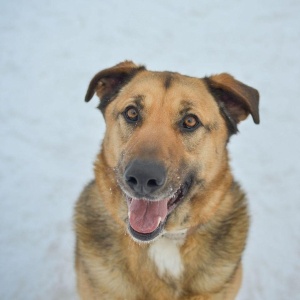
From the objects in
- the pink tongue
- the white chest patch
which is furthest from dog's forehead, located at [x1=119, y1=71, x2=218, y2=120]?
the white chest patch

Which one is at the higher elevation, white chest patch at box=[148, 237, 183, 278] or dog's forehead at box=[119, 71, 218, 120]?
dog's forehead at box=[119, 71, 218, 120]

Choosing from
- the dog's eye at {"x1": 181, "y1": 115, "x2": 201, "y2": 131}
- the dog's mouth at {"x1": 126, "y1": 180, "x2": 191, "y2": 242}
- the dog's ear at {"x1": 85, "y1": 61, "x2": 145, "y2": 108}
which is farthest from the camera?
the dog's ear at {"x1": 85, "y1": 61, "x2": 145, "y2": 108}

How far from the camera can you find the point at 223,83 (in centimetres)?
358

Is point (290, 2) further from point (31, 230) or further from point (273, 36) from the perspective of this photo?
point (31, 230)

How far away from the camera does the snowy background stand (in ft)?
16.5

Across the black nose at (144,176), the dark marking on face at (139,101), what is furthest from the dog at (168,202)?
the black nose at (144,176)

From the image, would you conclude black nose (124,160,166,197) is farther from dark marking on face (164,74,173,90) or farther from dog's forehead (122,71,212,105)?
dark marking on face (164,74,173,90)

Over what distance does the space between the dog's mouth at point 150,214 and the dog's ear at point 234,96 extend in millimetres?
763

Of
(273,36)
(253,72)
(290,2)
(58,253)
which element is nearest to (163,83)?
(58,253)

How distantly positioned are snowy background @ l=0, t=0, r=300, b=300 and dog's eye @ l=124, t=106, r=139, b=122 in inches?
89.0

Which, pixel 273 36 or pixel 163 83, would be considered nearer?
pixel 163 83

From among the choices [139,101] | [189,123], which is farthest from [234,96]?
[139,101]

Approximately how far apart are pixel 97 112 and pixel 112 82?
9.40 feet

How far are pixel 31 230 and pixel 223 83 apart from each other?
9.61 feet
